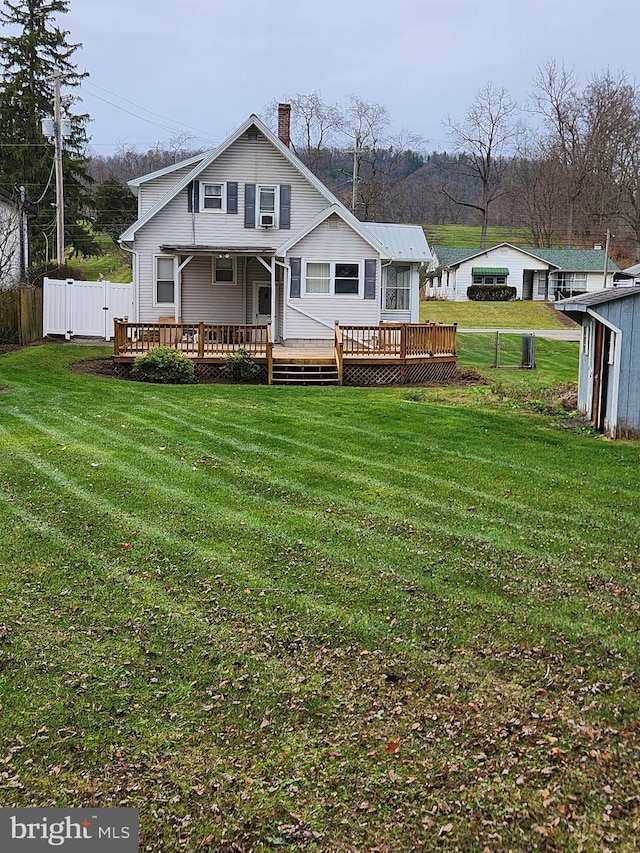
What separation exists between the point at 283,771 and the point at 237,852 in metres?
0.53

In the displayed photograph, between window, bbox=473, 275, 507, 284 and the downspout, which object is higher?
window, bbox=473, 275, 507, 284

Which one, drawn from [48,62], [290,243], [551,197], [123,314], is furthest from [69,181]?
[551,197]

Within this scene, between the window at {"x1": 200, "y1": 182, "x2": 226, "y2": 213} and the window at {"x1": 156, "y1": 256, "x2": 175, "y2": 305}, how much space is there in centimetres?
191

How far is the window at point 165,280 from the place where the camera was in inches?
944

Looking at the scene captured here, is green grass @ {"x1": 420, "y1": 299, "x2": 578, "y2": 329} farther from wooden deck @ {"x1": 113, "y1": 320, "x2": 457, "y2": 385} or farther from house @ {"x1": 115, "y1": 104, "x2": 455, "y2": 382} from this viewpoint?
wooden deck @ {"x1": 113, "y1": 320, "x2": 457, "y2": 385}

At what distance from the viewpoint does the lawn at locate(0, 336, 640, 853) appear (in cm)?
365

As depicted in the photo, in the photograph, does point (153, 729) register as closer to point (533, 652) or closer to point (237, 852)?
point (237, 852)

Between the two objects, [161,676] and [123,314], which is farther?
[123,314]

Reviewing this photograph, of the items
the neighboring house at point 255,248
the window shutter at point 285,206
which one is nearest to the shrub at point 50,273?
the neighboring house at point 255,248

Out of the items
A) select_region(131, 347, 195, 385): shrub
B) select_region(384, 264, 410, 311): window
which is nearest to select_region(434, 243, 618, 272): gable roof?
select_region(384, 264, 410, 311): window

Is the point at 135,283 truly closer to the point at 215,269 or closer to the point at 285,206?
the point at 215,269

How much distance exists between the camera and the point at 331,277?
22859mm

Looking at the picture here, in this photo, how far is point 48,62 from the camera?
1642 inches

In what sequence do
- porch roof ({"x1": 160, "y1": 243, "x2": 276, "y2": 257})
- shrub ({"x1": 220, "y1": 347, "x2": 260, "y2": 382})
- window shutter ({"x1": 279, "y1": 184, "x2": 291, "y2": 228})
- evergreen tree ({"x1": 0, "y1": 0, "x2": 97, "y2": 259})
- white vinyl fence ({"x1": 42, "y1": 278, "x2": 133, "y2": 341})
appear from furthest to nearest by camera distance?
evergreen tree ({"x1": 0, "y1": 0, "x2": 97, "y2": 259}), white vinyl fence ({"x1": 42, "y1": 278, "x2": 133, "y2": 341}), window shutter ({"x1": 279, "y1": 184, "x2": 291, "y2": 228}), porch roof ({"x1": 160, "y1": 243, "x2": 276, "y2": 257}), shrub ({"x1": 220, "y1": 347, "x2": 260, "y2": 382})
